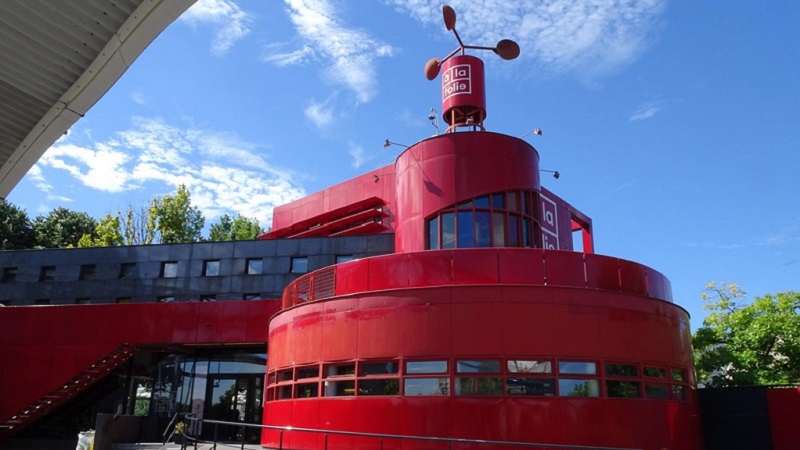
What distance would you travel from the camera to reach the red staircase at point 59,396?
23.3 metres

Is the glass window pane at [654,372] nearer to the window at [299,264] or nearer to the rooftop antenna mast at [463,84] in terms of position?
the rooftop antenna mast at [463,84]

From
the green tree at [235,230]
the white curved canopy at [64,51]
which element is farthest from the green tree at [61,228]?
the white curved canopy at [64,51]

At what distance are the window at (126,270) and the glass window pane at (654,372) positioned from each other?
81.6 feet

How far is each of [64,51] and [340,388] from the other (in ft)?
38.7

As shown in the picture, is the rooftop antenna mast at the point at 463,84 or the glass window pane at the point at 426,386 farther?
the rooftop antenna mast at the point at 463,84

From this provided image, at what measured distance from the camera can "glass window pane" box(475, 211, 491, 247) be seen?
1802 centimetres

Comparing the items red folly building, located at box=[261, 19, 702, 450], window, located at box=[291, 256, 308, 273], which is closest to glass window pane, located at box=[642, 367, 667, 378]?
red folly building, located at box=[261, 19, 702, 450]

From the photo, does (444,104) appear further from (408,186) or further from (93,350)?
(93,350)

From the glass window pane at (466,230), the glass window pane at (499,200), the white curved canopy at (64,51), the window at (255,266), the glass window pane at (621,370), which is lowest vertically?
the glass window pane at (621,370)

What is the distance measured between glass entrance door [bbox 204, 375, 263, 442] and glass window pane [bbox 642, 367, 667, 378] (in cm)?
1343

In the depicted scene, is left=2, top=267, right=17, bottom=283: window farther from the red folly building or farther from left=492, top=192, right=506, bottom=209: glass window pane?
left=492, top=192, right=506, bottom=209: glass window pane

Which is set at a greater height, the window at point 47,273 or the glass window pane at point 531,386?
the window at point 47,273

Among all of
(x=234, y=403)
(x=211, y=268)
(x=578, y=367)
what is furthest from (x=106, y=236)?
(x=578, y=367)

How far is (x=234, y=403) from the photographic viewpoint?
22.5 meters
